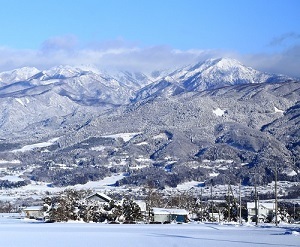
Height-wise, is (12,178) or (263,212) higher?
(12,178)

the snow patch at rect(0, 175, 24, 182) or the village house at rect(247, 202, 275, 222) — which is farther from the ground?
the snow patch at rect(0, 175, 24, 182)

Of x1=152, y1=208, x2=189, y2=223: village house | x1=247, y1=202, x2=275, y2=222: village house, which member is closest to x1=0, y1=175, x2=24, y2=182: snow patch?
x1=247, y1=202, x2=275, y2=222: village house

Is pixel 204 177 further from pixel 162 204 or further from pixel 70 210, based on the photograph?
pixel 70 210

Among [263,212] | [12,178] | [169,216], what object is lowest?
[169,216]

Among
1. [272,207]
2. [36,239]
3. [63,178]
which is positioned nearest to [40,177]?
[63,178]

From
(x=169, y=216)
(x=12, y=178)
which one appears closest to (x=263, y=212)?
(x=169, y=216)

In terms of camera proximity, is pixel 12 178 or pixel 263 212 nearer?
pixel 263 212

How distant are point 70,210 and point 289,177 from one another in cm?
12310

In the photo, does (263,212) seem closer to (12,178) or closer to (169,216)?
(169,216)

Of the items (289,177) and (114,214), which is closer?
(114,214)

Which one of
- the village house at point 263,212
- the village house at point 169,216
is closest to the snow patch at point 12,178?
the village house at point 263,212

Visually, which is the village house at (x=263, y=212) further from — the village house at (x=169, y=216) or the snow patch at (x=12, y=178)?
the snow patch at (x=12, y=178)

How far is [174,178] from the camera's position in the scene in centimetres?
17588

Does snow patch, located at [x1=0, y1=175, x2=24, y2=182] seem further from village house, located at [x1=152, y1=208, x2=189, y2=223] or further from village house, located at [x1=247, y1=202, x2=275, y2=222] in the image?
village house, located at [x1=152, y1=208, x2=189, y2=223]
